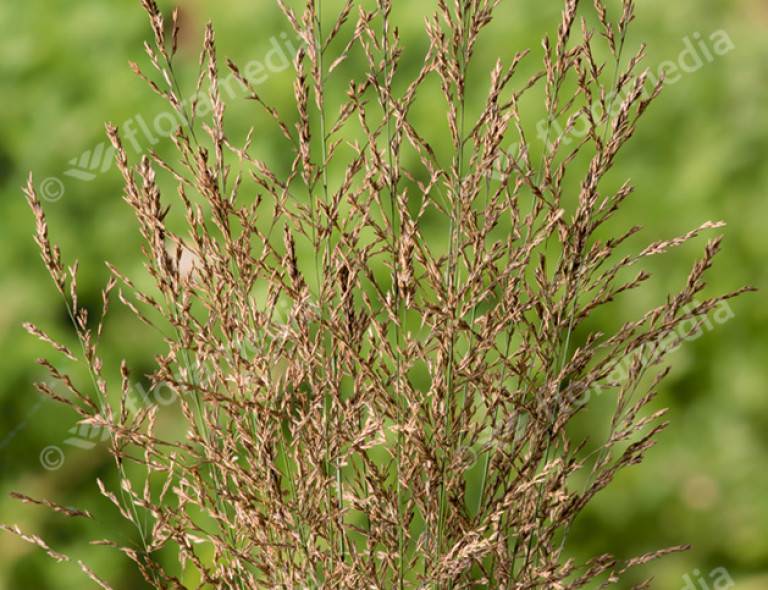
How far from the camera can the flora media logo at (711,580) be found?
2.46 m

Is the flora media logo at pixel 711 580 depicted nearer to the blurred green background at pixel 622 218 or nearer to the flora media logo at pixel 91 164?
the blurred green background at pixel 622 218

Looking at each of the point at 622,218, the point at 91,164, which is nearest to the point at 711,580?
the point at 622,218

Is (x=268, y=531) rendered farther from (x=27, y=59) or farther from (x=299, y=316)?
(x=27, y=59)

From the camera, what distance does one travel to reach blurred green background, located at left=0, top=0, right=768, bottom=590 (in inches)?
99.0

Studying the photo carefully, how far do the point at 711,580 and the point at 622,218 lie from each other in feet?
2.50

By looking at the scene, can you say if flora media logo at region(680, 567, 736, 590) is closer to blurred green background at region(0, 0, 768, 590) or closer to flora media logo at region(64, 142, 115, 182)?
blurred green background at region(0, 0, 768, 590)

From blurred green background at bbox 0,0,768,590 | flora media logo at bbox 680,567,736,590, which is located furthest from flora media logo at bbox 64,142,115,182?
flora media logo at bbox 680,567,736,590

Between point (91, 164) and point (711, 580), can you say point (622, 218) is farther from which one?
point (91, 164)

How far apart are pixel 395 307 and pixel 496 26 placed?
1537 millimetres

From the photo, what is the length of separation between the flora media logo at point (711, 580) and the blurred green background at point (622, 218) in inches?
0.6

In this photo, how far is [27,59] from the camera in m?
2.96

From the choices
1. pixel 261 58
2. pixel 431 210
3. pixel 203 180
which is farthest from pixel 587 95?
pixel 261 58

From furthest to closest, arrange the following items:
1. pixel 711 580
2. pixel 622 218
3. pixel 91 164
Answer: pixel 91 164, pixel 622 218, pixel 711 580

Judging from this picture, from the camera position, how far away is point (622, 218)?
2619 millimetres
